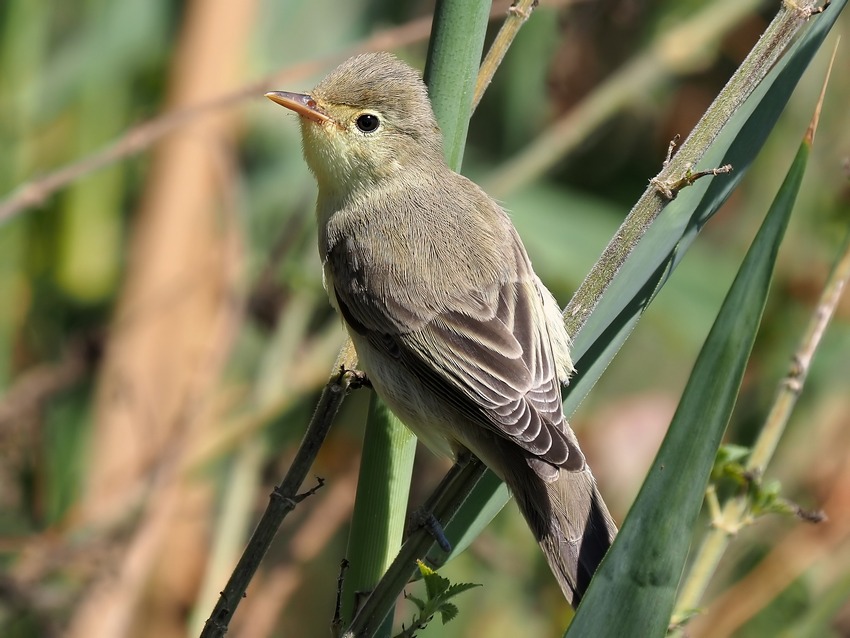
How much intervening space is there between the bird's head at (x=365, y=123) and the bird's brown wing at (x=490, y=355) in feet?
1.12

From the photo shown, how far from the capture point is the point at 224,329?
10.0 feet

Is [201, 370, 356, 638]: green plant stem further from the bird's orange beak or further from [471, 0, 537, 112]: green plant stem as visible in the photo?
the bird's orange beak

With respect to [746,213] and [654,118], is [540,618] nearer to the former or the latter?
[746,213]

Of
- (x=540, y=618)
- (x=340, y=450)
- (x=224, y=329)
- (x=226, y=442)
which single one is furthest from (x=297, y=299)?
(x=540, y=618)

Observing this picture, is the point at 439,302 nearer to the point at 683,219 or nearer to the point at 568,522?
the point at 568,522

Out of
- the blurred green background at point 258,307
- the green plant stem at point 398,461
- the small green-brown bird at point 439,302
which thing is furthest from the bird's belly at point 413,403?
the blurred green background at point 258,307

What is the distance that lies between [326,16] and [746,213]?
175 centimetres

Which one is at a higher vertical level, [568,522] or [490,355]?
[490,355]

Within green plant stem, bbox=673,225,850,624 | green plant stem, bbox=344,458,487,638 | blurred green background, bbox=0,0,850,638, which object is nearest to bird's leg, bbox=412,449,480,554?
green plant stem, bbox=344,458,487,638

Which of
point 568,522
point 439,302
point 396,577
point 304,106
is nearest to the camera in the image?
point 396,577

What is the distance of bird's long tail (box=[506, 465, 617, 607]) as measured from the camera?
1725 mm

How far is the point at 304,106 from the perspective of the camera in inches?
88.8

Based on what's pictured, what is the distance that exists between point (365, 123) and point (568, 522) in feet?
3.40

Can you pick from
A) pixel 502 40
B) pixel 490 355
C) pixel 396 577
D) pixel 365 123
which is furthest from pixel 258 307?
pixel 396 577
